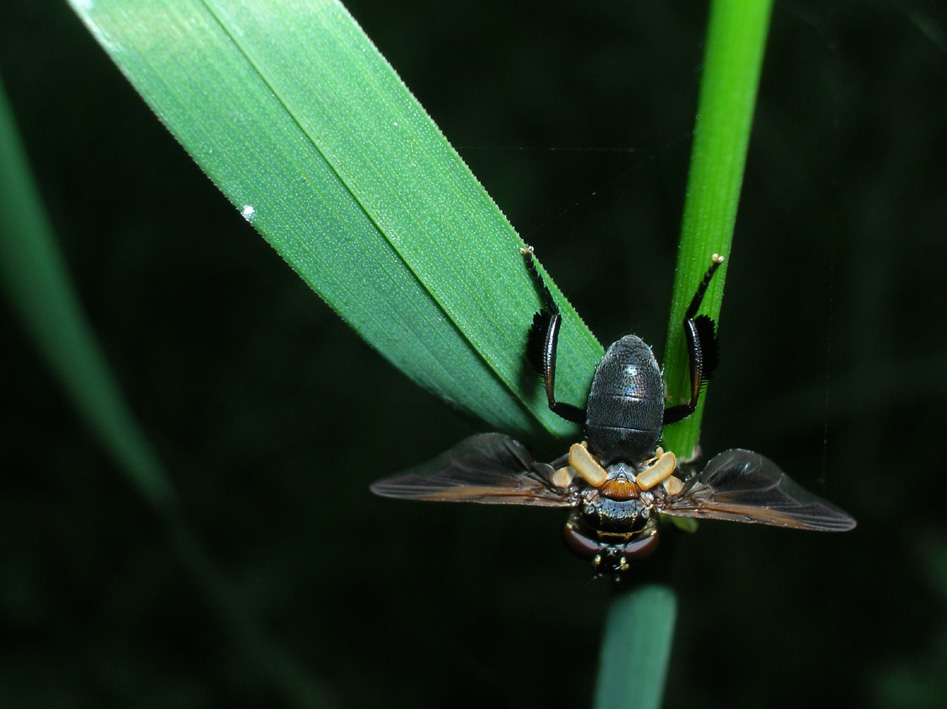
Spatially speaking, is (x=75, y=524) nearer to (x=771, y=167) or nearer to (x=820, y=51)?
(x=771, y=167)

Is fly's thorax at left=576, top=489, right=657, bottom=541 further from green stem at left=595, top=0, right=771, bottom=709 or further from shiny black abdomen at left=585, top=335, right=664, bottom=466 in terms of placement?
green stem at left=595, top=0, right=771, bottom=709

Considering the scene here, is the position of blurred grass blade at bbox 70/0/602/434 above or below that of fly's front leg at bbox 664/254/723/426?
above

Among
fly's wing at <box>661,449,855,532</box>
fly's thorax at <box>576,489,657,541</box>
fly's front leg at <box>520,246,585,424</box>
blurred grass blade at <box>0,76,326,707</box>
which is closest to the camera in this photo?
fly's front leg at <box>520,246,585,424</box>

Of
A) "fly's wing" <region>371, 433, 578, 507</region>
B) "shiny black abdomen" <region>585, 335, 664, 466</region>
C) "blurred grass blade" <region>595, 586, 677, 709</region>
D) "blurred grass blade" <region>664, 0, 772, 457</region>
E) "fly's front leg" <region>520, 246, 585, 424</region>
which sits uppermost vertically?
"blurred grass blade" <region>664, 0, 772, 457</region>

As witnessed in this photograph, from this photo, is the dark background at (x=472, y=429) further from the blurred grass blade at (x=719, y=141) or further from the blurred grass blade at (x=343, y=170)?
the blurred grass blade at (x=719, y=141)

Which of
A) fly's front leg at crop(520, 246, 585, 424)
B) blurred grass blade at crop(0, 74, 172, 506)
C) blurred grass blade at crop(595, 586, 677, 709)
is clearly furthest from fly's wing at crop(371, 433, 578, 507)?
blurred grass blade at crop(0, 74, 172, 506)

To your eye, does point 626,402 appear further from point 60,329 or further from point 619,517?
point 60,329

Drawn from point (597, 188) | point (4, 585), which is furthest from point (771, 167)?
point (4, 585)
